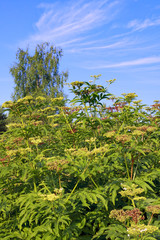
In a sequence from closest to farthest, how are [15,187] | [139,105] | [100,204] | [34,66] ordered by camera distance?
[100,204], [15,187], [139,105], [34,66]

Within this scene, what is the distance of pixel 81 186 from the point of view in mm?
4668

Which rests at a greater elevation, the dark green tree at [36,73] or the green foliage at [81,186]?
the dark green tree at [36,73]

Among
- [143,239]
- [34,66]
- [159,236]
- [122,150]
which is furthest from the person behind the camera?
[34,66]

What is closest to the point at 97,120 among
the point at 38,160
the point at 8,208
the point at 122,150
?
the point at 122,150

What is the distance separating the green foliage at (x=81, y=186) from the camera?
329cm

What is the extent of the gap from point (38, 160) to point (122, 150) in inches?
57.8

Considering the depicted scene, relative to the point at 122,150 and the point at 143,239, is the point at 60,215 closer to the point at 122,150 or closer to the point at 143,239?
the point at 143,239

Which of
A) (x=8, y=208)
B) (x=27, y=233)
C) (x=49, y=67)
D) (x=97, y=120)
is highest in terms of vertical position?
(x=49, y=67)

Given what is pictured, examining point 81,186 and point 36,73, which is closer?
point 81,186

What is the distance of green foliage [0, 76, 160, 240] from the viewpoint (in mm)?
3287

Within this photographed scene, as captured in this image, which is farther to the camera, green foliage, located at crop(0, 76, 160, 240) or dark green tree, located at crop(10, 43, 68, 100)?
dark green tree, located at crop(10, 43, 68, 100)

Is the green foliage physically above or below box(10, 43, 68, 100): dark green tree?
below

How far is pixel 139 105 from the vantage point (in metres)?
6.39

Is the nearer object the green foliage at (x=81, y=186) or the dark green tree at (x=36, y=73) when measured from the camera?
the green foliage at (x=81, y=186)
